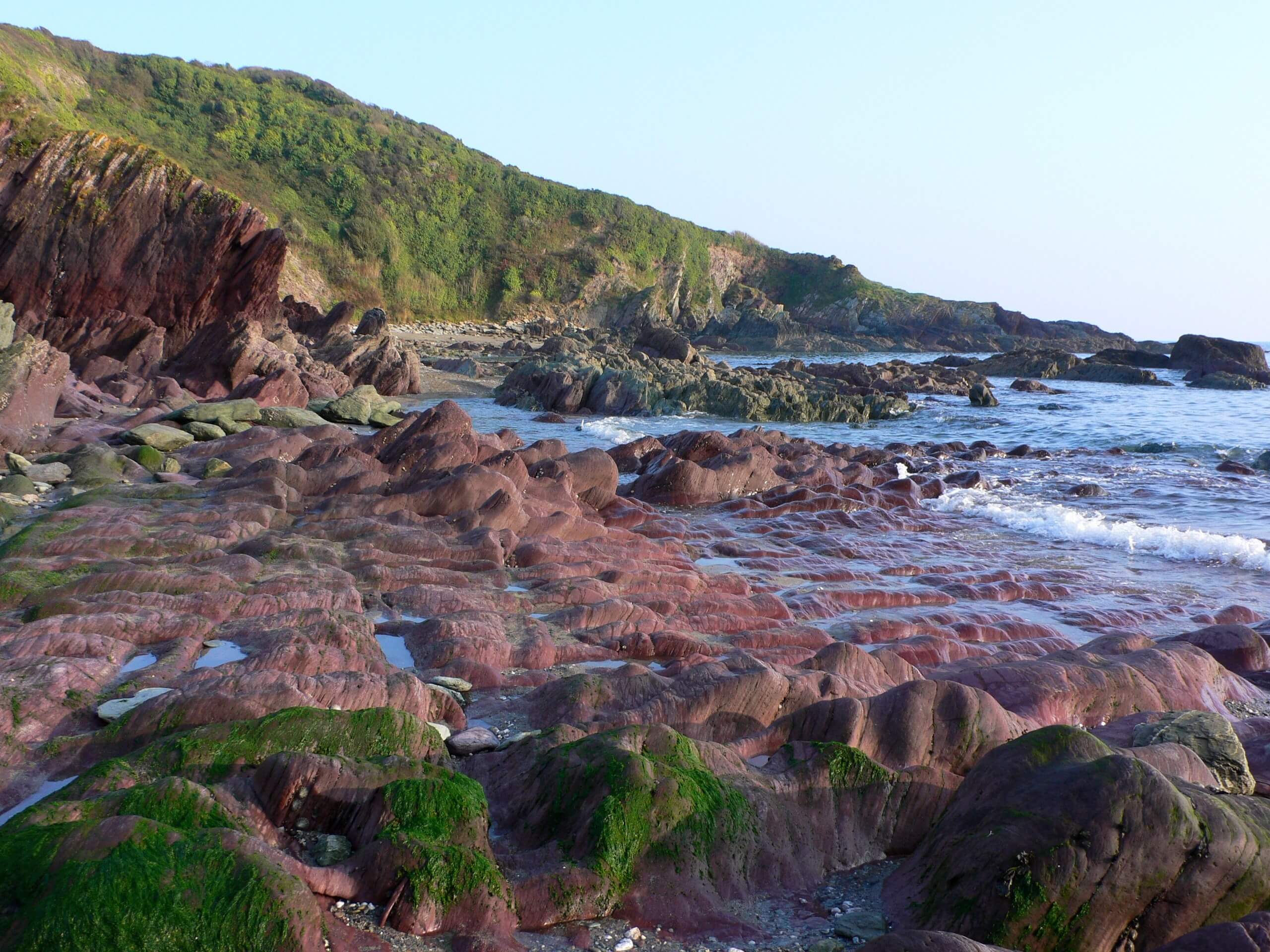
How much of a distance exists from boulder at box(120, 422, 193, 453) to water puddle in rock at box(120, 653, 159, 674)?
30.2ft

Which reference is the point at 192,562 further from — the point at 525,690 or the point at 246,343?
the point at 246,343

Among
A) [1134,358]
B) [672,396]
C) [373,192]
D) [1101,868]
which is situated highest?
[373,192]

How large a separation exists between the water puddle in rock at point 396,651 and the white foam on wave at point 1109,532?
10282 mm

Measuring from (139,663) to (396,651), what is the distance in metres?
1.60

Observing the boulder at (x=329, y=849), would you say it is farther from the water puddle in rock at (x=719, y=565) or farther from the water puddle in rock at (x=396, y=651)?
the water puddle in rock at (x=719, y=565)

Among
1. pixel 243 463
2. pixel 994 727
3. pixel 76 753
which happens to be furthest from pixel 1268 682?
pixel 243 463

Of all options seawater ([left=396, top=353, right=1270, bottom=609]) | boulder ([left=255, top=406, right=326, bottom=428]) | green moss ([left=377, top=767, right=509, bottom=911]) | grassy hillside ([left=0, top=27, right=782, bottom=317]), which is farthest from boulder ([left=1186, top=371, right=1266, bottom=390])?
green moss ([left=377, top=767, right=509, bottom=911])

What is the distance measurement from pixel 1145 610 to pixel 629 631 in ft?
18.3

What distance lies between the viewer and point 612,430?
25172 millimetres

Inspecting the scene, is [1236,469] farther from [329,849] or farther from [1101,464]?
[329,849]

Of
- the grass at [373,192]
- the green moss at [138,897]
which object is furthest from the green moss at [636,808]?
the grass at [373,192]

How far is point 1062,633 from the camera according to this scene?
858 centimetres

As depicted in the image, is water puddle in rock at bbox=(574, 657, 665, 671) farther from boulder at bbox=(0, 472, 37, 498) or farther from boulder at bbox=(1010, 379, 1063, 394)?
boulder at bbox=(1010, 379, 1063, 394)

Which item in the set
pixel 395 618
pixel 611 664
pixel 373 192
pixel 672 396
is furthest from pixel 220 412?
pixel 373 192
